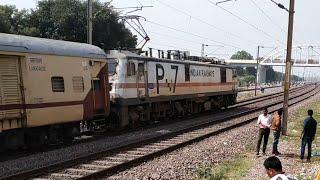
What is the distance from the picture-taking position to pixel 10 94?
582 inches

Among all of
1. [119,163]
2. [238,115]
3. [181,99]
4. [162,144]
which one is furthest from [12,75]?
[238,115]

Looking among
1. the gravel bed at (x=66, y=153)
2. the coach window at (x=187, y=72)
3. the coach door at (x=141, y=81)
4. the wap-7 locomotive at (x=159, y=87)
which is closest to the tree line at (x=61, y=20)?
the wap-7 locomotive at (x=159, y=87)

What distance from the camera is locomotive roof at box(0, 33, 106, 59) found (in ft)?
48.5

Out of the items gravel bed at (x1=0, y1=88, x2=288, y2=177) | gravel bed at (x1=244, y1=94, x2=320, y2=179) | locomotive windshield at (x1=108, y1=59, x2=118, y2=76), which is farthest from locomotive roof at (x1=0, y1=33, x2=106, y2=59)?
gravel bed at (x1=244, y1=94, x2=320, y2=179)

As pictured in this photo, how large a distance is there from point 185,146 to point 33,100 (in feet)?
19.0

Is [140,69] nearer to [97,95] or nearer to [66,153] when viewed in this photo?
[97,95]

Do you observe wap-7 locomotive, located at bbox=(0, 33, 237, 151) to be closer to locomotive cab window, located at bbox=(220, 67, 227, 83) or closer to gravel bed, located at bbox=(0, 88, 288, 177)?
gravel bed, located at bbox=(0, 88, 288, 177)

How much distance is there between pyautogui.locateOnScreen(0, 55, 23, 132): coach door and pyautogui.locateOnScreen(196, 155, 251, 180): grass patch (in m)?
5.73

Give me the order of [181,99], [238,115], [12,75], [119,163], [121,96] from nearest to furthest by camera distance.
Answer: [119,163] < [12,75] < [121,96] < [181,99] < [238,115]

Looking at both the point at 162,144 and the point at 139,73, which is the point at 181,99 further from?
the point at 162,144

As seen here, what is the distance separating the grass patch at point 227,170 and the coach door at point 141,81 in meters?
8.30

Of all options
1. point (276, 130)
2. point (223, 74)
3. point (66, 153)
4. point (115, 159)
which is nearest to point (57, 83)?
point (66, 153)

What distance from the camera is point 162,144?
60.1 feet

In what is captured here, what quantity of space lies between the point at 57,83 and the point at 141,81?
23.1 feet
